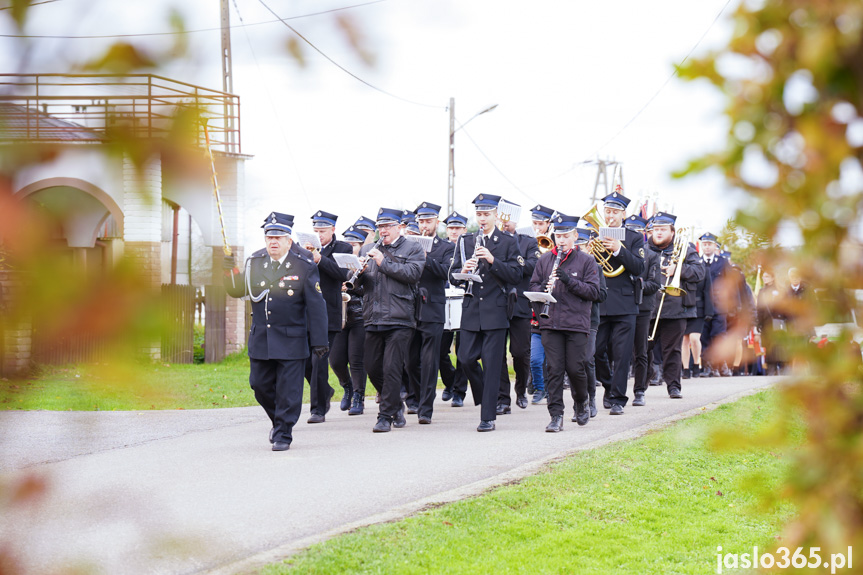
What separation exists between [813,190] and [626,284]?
1025 cm

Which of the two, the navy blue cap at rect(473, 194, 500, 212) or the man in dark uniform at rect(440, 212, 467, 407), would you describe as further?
the man in dark uniform at rect(440, 212, 467, 407)

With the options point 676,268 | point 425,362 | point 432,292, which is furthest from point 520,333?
point 676,268

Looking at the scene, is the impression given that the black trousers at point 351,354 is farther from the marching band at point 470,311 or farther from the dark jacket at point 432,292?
the dark jacket at point 432,292

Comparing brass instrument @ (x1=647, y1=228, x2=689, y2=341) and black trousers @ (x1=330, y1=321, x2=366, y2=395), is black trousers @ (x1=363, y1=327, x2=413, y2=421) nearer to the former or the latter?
black trousers @ (x1=330, y1=321, x2=366, y2=395)

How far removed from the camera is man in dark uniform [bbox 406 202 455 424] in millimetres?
10748

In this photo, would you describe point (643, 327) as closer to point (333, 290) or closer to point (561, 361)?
point (561, 361)

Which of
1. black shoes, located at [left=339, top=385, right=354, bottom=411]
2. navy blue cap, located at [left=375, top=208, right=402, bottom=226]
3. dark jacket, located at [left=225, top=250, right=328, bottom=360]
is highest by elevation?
navy blue cap, located at [left=375, top=208, right=402, bottom=226]

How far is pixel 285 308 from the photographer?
9039mm

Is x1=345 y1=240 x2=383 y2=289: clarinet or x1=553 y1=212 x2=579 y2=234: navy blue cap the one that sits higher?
x1=553 y1=212 x2=579 y2=234: navy blue cap

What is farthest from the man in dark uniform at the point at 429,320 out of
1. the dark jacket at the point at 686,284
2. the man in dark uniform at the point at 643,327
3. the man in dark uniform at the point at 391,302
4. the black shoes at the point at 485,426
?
the dark jacket at the point at 686,284

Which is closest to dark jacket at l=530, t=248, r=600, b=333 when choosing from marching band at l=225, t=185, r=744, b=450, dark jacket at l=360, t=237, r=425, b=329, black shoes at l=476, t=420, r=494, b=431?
marching band at l=225, t=185, r=744, b=450

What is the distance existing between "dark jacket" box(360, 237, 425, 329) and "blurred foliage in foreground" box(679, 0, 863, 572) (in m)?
8.45

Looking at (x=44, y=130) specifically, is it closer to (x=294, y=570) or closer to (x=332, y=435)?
(x=294, y=570)

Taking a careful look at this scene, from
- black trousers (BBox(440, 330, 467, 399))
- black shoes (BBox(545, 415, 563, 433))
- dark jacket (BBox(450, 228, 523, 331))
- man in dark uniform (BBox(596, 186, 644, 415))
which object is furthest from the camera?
black trousers (BBox(440, 330, 467, 399))
